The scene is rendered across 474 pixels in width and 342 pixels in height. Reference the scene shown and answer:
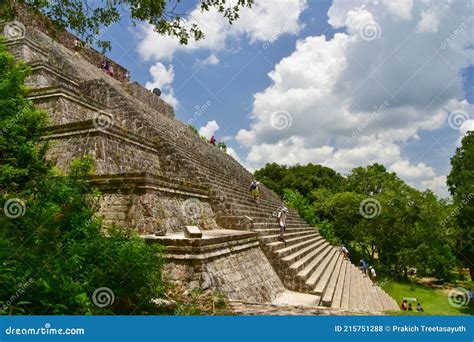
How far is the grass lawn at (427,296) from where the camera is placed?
54.9ft

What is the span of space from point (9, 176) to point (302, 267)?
7690 mm

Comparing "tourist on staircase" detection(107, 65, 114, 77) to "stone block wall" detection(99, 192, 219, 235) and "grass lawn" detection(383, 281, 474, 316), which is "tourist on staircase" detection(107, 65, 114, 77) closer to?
"stone block wall" detection(99, 192, 219, 235)

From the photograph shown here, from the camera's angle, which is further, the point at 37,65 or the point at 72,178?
the point at 37,65

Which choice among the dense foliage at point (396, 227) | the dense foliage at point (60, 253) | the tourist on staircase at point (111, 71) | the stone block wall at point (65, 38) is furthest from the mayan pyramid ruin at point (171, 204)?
the dense foliage at point (396, 227)

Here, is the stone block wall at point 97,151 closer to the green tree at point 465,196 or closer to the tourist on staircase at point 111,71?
the tourist on staircase at point 111,71

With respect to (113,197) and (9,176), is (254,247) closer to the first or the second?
(113,197)

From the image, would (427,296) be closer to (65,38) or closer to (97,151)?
(97,151)

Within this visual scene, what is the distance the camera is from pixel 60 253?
3.97 meters

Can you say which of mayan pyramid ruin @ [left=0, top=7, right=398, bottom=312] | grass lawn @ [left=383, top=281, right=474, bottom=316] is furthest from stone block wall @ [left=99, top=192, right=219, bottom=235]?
grass lawn @ [left=383, top=281, right=474, bottom=316]

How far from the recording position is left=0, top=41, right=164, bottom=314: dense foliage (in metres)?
3.32

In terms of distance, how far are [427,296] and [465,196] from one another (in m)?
6.78

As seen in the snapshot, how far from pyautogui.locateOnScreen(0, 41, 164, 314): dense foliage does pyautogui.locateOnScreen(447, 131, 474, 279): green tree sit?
20.2 metres

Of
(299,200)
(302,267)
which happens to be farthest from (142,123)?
(299,200)

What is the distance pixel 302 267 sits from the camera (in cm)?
968
